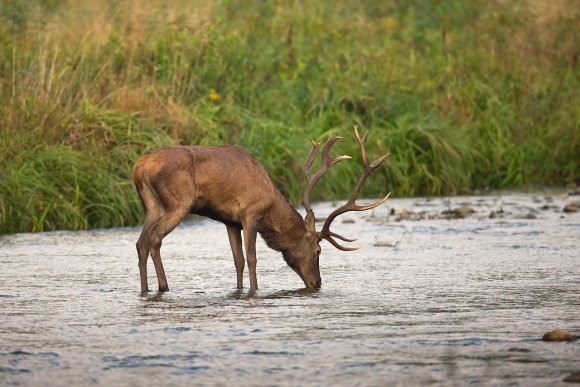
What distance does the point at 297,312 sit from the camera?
8.45m

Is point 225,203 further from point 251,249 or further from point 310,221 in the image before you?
point 310,221

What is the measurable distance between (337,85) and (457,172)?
2.21 m

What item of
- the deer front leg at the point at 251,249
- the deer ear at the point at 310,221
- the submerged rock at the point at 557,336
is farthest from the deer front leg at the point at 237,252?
the submerged rock at the point at 557,336

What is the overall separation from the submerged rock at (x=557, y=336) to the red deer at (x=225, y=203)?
260 centimetres

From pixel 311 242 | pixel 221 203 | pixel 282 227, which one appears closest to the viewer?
pixel 221 203

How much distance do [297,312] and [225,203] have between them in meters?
1.38

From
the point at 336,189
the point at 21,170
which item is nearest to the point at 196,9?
the point at 336,189

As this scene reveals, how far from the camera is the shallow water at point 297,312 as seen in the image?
6.54 metres

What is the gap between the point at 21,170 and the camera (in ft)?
44.1

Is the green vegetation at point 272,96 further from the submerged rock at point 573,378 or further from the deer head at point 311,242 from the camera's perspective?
the submerged rock at point 573,378

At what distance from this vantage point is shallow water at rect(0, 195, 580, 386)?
6535 millimetres

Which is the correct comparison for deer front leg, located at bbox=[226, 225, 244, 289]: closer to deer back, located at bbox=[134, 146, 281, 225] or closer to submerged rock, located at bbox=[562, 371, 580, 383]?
deer back, located at bbox=[134, 146, 281, 225]

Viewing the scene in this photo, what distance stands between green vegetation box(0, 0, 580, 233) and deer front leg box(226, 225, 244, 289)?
384cm

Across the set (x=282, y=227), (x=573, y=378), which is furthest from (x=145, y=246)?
(x=573, y=378)
